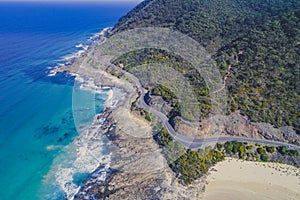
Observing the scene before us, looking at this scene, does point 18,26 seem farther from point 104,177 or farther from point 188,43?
point 104,177

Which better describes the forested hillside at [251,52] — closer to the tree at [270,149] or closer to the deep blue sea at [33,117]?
the tree at [270,149]

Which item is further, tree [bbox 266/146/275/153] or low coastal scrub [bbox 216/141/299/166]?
A: tree [bbox 266/146/275/153]

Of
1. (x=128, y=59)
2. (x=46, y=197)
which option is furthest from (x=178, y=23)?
(x=46, y=197)

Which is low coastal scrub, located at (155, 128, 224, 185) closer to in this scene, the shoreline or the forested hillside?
the shoreline

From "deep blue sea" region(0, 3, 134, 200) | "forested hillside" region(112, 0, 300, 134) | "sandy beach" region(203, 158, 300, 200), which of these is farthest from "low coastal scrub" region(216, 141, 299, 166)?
"deep blue sea" region(0, 3, 134, 200)

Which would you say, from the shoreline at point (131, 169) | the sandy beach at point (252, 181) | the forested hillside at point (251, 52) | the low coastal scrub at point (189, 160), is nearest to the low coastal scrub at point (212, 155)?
the low coastal scrub at point (189, 160)

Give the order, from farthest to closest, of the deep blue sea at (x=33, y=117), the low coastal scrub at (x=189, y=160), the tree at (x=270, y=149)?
1. the deep blue sea at (x=33, y=117)
2. the tree at (x=270, y=149)
3. the low coastal scrub at (x=189, y=160)
